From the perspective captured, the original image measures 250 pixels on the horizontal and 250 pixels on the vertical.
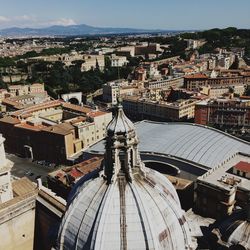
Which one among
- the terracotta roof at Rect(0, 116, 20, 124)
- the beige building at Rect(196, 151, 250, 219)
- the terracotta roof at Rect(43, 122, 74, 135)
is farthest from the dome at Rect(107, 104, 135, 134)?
the terracotta roof at Rect(0, 116, 20, 124)

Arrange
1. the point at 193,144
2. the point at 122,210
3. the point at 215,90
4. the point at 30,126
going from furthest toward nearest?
the point at 215,90, the point at 30,126, the point at 193,144, the point at 122,210

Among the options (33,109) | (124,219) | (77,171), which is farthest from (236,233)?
(33,109)

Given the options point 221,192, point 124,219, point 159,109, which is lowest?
point 159,109

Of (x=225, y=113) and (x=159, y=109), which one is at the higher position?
(x=225, y=113)

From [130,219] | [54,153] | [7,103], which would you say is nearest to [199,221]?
[130,219]

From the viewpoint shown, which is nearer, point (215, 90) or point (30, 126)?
point (30, 126)

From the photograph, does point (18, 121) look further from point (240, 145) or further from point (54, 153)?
point (240, 145)

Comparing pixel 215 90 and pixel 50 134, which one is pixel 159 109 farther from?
pixel 50 134

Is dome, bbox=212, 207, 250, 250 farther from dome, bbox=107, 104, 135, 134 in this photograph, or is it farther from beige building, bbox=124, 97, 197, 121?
beige building, bbox=124, 97, 197, 121
